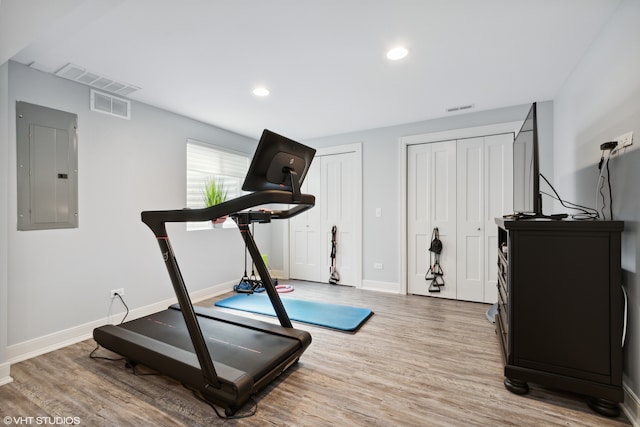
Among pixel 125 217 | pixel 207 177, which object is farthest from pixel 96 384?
pixel 207 177

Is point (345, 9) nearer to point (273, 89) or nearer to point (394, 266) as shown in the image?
point (273, 89)

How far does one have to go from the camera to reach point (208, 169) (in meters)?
4.25

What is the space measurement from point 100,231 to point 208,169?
1675mm

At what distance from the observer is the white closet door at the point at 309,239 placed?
4.93m

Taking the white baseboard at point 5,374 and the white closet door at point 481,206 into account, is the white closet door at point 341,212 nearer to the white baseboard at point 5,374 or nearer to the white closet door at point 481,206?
the white closet door at point 481,206

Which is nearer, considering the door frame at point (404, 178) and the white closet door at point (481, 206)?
the white closet door at point (481, 206)

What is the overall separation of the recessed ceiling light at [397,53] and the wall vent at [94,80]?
2.44 meters

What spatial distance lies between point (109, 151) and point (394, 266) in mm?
3729

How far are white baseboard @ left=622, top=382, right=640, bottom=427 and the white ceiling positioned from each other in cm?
231

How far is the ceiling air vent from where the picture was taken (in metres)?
2.86

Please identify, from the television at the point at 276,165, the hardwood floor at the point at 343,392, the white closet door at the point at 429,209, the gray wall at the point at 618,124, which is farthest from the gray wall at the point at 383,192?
the television at the point at 276,165

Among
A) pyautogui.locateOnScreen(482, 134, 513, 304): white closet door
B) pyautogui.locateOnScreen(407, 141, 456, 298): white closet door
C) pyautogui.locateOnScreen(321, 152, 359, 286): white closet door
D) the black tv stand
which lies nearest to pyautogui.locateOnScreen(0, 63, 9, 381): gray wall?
the black tv stand

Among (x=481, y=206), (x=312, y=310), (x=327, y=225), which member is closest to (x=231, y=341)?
(x=312, y=310)

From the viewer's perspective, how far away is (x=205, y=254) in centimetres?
406
